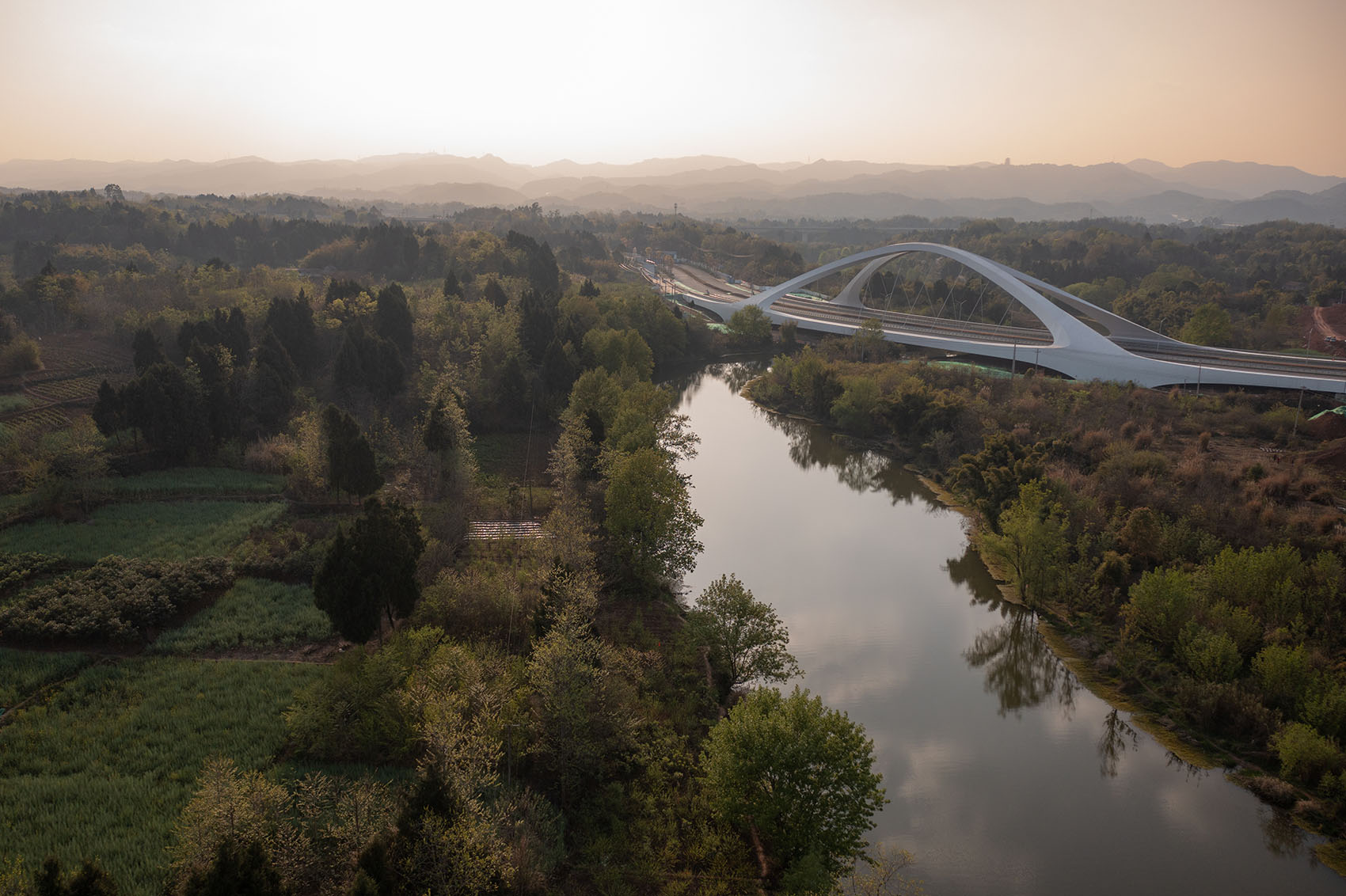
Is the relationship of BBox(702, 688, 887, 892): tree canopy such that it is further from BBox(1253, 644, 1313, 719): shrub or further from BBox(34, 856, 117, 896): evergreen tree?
BBox(1253, 644, 1313, 719): shrub

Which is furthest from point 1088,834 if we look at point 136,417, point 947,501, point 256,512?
point 136,417

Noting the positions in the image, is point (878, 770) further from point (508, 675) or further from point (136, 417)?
point (136, 417)

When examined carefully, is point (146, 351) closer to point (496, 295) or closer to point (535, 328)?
point (535, 328)

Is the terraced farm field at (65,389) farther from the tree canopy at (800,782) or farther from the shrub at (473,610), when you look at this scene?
the tree canopy at (800,782)

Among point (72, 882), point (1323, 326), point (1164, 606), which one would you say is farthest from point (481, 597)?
point (1323, 326)

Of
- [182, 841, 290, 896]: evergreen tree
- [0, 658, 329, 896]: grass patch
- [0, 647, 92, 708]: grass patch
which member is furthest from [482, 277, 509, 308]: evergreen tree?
[182, 841, 290, 896]: evergreen tree

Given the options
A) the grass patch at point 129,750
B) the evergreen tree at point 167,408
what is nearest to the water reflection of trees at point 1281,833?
the grass patch at point 129,750
